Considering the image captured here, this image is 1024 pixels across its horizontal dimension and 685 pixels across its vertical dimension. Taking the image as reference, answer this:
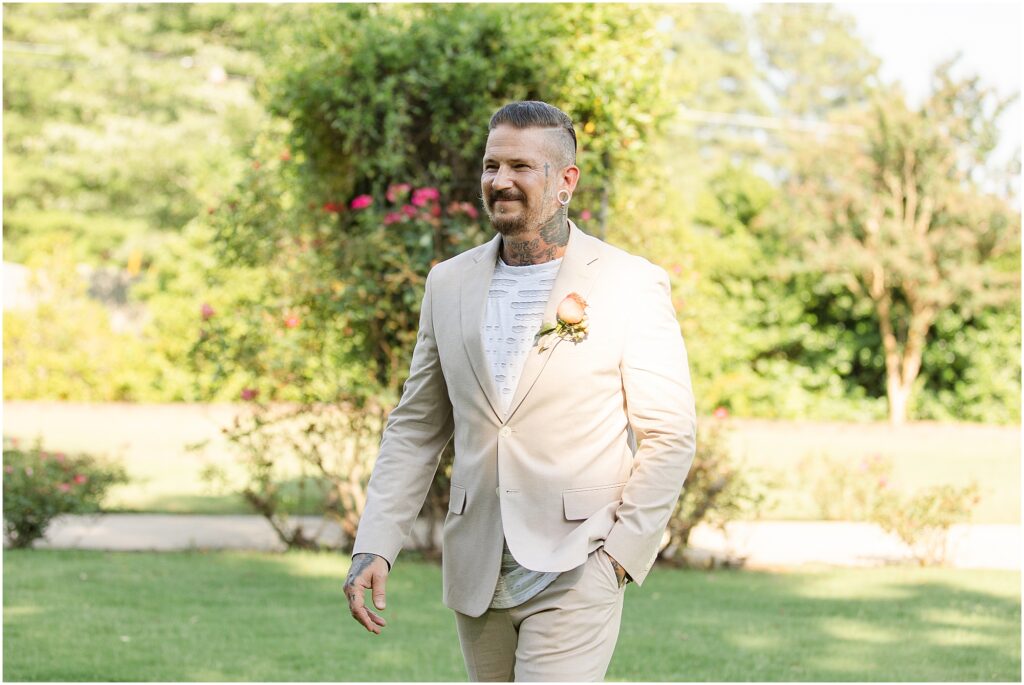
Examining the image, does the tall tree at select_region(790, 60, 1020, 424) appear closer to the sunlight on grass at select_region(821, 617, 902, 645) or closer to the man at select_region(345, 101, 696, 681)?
the sunlight on grass at select_region(821, 617, 902, 645)

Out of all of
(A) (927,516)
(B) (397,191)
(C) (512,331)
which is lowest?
(A) (927,516)

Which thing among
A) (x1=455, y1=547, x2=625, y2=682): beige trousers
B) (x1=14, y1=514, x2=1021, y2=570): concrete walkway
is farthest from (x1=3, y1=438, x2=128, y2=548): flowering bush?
(x1=455, y1=547, x2=625, y2=682): beige trousers

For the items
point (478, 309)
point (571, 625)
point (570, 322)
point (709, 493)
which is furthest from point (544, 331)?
point (709, 493)

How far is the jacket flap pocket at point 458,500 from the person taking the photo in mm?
3086

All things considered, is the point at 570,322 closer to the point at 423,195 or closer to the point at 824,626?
the point at 824,626

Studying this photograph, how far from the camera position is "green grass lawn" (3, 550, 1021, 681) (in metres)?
5.96

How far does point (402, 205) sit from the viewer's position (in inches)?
326

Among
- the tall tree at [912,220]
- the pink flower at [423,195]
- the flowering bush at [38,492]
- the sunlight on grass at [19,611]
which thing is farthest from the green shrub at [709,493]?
the tall tree at [912,220]

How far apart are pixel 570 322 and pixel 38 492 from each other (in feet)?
22.7

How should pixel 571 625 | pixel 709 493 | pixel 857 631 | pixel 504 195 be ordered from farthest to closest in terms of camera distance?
pixel 709 493 < pixel 857 631 < pixel 504 195 < pixel 571 625

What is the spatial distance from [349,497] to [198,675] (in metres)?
3.01

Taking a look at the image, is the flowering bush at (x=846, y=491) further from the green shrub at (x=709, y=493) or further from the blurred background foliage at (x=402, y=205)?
the green shrub at (x=709, y=493)

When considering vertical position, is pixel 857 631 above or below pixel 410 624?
above

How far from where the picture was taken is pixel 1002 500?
12.4 m
